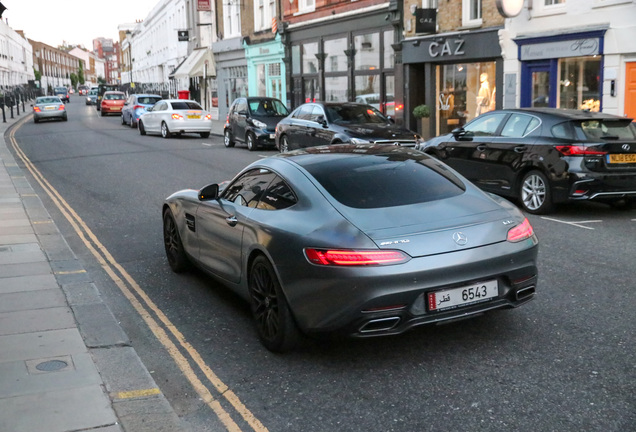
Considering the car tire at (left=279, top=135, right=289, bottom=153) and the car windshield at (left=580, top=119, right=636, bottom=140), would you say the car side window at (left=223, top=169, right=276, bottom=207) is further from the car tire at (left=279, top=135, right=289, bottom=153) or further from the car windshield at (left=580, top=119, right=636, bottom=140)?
the car tire at (left=279, top=135, right=289, bottom=153)

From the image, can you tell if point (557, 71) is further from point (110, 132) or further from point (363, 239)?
point (110, 132)

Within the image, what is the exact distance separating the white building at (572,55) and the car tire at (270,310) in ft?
45.7

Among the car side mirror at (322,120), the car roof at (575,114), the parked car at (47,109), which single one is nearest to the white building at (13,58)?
the parked car at (47,109)

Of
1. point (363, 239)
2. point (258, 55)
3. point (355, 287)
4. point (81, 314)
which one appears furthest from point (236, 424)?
point (258, 55)

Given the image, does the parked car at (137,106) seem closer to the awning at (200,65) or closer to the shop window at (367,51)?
the awning at (200,65)

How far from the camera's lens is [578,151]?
1005 cm

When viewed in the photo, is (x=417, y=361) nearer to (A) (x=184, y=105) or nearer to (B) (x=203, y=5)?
(A) (x=184, y=105)

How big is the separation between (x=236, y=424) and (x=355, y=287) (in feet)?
3.58

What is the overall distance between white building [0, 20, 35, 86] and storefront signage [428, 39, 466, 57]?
236 ft

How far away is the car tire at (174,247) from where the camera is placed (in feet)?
24.3

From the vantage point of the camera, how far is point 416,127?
2508 centimetres

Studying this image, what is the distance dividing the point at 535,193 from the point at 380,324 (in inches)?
265

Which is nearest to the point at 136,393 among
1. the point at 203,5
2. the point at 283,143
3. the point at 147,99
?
the point at 283,143

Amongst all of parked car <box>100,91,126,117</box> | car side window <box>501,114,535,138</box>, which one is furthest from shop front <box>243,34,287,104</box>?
car side window <box>501,114,535,138</box>
